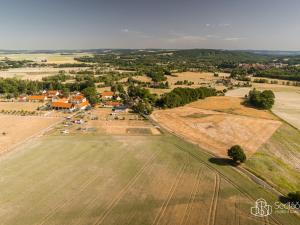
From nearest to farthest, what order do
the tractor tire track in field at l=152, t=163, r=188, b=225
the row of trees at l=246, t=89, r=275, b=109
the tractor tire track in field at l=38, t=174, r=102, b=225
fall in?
the tractor tire track in field at l=38, t=174, r=102, b=225
the tractor tire track in field at l=152, t=163, r=188, b=225
the row of trees at l=246, t=89, r=275, b=109

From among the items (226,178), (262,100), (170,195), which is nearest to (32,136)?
(170,195)

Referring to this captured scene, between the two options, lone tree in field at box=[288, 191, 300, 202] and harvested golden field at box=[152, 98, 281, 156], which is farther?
harvested golden field at box=[152, 98, 281, 156]

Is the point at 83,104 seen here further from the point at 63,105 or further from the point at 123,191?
the point at 123,191

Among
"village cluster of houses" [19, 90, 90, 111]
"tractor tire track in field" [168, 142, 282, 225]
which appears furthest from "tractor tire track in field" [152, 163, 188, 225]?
"village cluster of houses" [19, 90, 90, 111]

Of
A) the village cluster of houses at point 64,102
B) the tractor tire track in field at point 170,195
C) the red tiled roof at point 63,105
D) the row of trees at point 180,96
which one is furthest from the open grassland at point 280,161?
the red tiled roof at point 63,105

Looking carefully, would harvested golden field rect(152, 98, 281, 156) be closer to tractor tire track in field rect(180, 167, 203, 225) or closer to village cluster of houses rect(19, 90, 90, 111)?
tractor tire track in field rect(180, 167, 203, 225)

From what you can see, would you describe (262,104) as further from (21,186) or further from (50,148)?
(21,186)

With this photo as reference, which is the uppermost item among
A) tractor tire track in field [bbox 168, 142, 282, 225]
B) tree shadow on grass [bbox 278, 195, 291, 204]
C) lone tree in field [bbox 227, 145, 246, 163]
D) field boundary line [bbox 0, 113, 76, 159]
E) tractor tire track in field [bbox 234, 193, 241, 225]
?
lone tree in field [bbox 227, 145, 246, 163]
